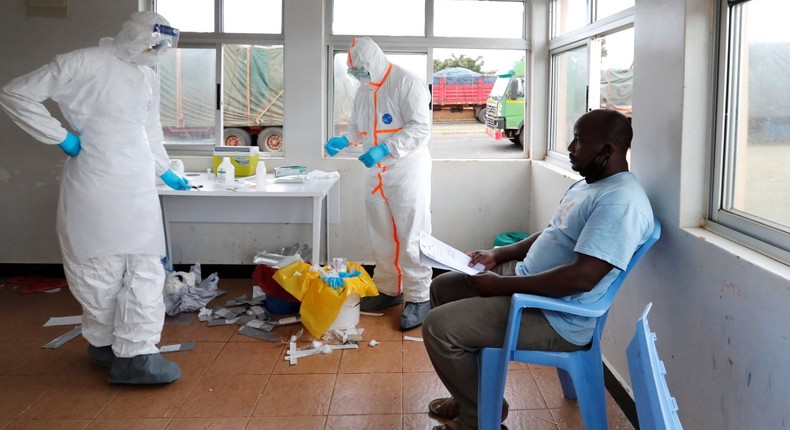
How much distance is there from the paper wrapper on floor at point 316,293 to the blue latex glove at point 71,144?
1.15 meters

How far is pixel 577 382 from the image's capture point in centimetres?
195

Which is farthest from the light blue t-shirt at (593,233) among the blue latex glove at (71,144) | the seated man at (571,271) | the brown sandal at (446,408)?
the blue latex glove at (71,144)

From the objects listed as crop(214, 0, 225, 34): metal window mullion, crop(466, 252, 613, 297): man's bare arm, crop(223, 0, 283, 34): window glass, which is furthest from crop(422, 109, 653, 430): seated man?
crop(214, 0, 225, 34): metal window mullion

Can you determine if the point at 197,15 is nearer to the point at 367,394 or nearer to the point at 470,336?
the point at 367,394

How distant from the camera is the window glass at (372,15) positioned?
434 centimetres

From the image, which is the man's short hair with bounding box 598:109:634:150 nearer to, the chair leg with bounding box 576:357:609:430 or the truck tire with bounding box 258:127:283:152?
the chair leg with bounding box 576:357:609:430

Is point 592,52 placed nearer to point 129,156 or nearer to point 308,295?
point 308,295

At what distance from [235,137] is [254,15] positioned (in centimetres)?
83

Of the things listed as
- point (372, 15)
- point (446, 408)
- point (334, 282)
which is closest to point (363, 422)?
point (446, 408)

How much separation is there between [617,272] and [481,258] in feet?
1.90

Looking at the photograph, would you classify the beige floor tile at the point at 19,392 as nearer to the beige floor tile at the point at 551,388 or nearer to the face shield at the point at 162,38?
the face shield at the point at 162,38

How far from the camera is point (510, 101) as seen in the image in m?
4.50

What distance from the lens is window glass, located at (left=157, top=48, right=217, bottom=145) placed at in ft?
14.2

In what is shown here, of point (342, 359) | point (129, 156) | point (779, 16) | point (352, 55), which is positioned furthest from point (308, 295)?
point (779, 16)
